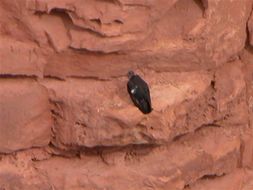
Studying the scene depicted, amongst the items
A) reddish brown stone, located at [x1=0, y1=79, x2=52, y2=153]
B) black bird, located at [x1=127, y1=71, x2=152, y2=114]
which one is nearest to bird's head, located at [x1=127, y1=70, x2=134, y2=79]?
black bird, located at [x1=127, y1=71, x2=152, y2=114]

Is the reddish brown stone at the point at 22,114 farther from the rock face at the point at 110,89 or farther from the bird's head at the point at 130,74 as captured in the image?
the bird's head at the point at 130,74

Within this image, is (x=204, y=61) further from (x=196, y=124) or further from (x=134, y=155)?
(x=134, y=155)

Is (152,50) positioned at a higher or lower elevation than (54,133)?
higher

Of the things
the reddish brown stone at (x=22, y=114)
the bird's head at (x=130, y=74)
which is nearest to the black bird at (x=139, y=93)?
the bird's head at (x=130, y=74)

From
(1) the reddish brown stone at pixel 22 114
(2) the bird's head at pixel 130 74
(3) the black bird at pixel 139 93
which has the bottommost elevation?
(1) the reddish brown stone at pixel 22 114

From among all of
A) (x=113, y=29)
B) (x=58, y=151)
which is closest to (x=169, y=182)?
(x=58, y=151)

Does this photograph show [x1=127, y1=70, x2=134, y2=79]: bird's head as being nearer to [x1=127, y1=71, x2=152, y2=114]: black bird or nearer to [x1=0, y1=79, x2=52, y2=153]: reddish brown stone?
[x1=127, y1=71, x2=152, y2=114]: black bird
